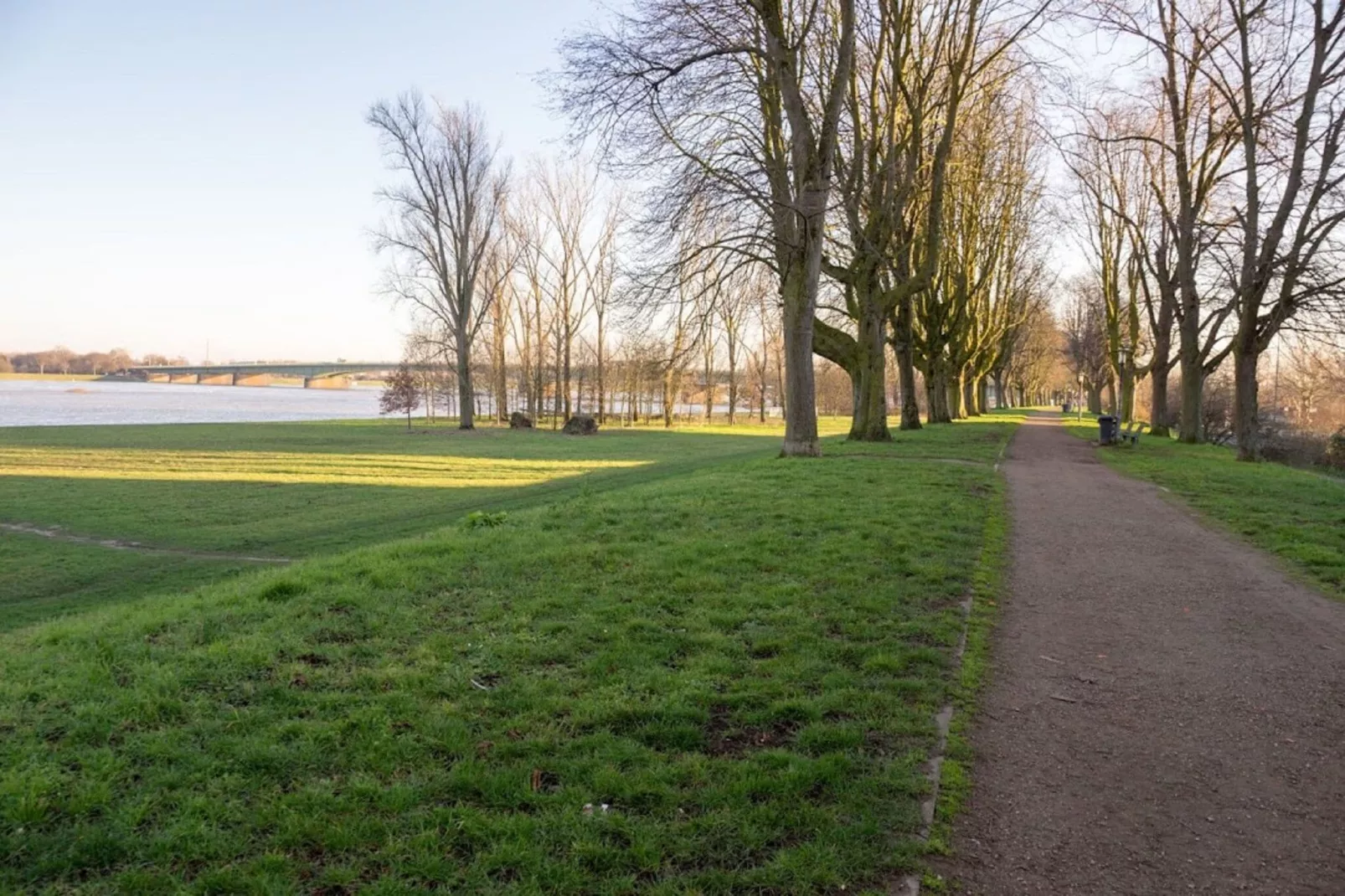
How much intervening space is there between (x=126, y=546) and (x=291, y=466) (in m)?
12.5

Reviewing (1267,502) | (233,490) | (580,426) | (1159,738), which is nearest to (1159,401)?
(1267,502)

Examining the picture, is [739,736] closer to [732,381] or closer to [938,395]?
[938,395]

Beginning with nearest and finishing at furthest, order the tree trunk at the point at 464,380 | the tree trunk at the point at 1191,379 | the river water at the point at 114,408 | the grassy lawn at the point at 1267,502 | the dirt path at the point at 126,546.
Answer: the grassy lawn at the point at 1267,502 < the dirt path at the point at 126,546 < the tree trunk at the point at 1191,379 < the tree trunk at the point at 464,380 < the river water at the point at 114,408

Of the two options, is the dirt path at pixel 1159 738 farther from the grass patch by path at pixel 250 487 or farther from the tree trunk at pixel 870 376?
the tree trunk at pixel 870 376

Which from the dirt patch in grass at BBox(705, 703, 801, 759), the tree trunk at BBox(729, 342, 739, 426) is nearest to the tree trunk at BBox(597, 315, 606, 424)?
the tree trunk at BBox(729, 342, 739, 426)

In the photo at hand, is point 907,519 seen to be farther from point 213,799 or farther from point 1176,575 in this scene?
point 213,799

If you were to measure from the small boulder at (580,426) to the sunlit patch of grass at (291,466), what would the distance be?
17.8 meters

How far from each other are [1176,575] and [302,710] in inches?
303

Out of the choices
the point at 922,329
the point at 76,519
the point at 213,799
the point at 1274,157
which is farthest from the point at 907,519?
the point at 922,329

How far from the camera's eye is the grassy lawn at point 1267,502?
8.24 m

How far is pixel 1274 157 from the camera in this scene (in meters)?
18.5

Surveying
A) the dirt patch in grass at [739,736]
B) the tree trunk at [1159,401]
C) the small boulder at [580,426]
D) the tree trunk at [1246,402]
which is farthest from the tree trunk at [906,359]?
the dirt patch in grass at [739,736]

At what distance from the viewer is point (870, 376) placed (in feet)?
72.4

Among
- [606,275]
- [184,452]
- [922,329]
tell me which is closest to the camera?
[184,452]
